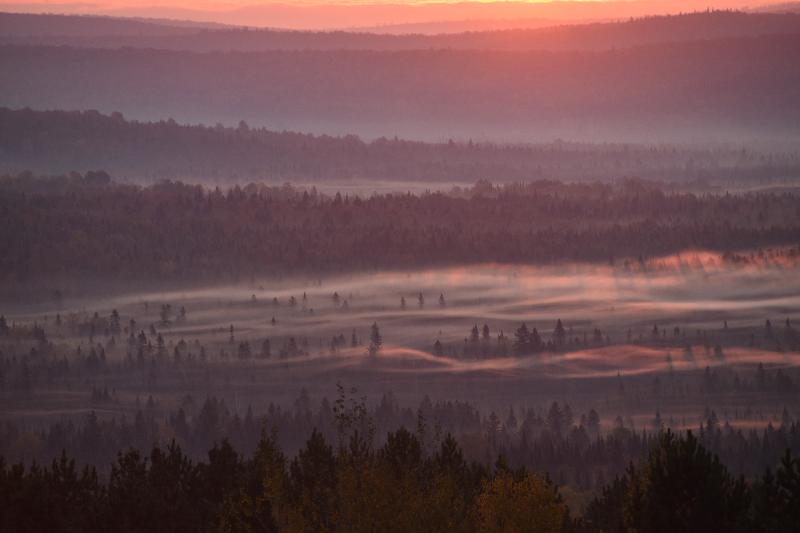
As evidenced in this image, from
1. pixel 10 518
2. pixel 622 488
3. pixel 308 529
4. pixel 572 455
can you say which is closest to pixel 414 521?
pixel 308 529

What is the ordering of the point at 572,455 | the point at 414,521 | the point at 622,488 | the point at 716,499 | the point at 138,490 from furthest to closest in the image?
1. the point at 572,455
2. the point at 622,488
3. the point at 138,490
4. the point at 414,521
5. the point at 716,499

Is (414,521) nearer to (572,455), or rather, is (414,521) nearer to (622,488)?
(622,488)

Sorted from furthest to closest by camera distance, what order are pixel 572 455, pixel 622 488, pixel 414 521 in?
pixel 572 455
pixel 622 488
pixel 414 521

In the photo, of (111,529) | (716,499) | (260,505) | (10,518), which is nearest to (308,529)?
(260,505)

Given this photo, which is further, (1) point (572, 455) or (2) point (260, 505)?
(1) point (572, 455)

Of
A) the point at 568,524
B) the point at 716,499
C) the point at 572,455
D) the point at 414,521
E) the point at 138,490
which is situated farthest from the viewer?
the point at 572,455

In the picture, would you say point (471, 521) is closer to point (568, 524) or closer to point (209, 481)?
point (568, 524)
